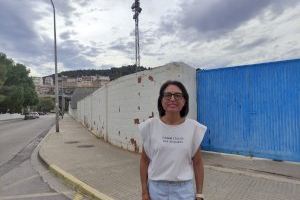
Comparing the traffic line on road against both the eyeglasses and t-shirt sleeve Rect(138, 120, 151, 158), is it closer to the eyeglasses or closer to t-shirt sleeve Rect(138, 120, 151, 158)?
t-shirt sleeve Rect(138, 120, 151, 158)

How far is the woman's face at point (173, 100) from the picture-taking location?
324 centimetres

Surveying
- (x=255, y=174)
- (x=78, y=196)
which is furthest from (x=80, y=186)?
(x=255, y=174)

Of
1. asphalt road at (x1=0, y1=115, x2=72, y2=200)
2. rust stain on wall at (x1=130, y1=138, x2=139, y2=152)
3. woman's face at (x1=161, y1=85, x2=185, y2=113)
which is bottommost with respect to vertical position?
asphalt road at (x1=0, y1=115, x2=72, y2=200)

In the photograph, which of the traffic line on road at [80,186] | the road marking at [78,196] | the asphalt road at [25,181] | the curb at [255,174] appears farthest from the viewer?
the asphalt road at [25,181]

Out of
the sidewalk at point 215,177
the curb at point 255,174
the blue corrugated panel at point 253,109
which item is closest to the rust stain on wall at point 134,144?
the sidewalk at point 215,177

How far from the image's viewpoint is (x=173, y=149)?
10.3 ft

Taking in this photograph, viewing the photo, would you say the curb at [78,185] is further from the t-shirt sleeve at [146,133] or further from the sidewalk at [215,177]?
the t-shirt sleeve at [146,133]

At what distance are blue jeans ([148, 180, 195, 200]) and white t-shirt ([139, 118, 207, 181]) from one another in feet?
0.13

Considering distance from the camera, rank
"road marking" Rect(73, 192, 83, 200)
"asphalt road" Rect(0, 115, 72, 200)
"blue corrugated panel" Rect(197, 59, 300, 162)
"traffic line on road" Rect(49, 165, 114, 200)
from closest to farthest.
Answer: "traffic line on road" Rect(49, 165, 114, 200) → "road marking" Rect(73, 192, 83, 200) → "asphalt road" Rect(0, 115, 72, 200) → "blue corrugated panel" Rect(197, 59, 300, 162)

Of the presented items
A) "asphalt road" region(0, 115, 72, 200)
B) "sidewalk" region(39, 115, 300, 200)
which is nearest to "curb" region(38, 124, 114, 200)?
"sidewalk" region(39, 115, 300, 200)

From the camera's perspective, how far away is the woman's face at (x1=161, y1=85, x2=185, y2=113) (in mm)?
3238

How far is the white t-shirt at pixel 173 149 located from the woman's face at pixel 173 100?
118mm

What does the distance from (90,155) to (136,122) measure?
1.79 m

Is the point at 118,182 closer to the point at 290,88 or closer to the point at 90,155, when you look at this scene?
the point at 290,88
